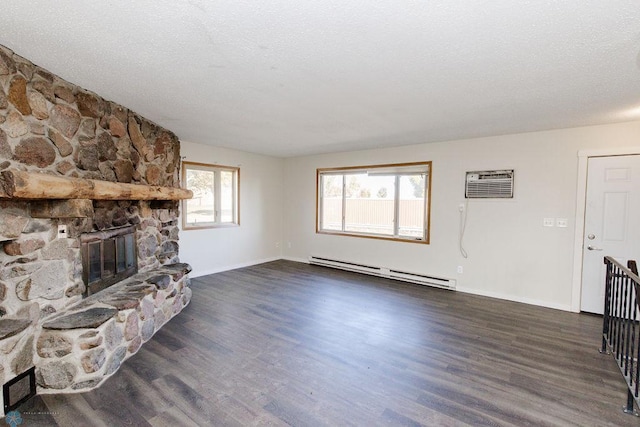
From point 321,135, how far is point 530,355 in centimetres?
353

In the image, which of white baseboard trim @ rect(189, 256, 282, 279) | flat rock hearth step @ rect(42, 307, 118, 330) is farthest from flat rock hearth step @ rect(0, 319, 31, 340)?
white baseboard trim @ rect(189, 256, 282, 279)

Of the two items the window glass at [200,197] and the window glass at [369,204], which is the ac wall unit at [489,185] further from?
the window glass at [200,197]

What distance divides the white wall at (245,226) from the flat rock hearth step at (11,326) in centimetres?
283

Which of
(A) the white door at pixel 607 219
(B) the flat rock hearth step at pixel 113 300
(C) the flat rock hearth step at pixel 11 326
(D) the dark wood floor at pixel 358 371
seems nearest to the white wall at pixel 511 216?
(A) the white door at pixel 607 219

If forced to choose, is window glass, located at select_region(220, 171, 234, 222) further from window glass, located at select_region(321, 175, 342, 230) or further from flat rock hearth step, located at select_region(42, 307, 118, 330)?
flat rock hearth step, located at select_region(42, 307, 118, 330)

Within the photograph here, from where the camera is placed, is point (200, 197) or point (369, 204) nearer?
point (200, 197)

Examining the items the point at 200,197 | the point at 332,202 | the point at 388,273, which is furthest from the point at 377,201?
the point at 200,197

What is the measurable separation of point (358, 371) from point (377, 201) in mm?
3590

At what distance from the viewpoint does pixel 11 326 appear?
6.39 feet

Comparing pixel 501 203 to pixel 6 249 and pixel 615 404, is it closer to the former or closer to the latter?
pixel 615 404

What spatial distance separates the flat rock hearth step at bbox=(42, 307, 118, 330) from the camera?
216cm

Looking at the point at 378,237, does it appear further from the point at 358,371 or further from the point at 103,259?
the point at 103,259

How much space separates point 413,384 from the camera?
7.45 feet

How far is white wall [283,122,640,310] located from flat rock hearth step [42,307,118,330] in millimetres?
4131
